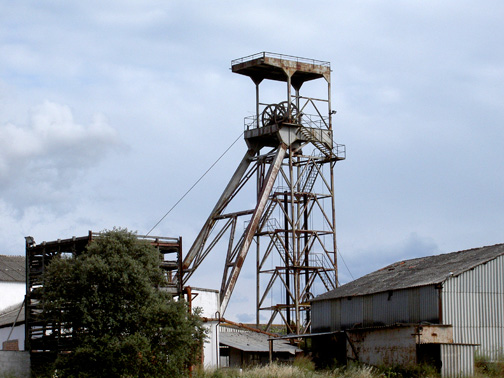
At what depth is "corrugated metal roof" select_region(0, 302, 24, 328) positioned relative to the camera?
171 ft

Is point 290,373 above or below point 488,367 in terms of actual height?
below

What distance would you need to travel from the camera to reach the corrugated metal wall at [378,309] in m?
40.6

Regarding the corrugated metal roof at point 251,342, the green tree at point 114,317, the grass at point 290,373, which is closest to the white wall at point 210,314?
the corrugated metal roof at point 251,342

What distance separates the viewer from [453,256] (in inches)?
1805

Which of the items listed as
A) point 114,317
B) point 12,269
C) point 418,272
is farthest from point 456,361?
point 12,269

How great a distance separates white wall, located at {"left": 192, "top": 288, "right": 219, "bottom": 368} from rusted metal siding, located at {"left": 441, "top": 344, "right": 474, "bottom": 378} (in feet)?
41.8

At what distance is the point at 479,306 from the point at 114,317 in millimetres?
16493

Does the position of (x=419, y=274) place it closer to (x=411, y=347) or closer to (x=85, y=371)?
(x=411, y=347)

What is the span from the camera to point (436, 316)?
1572 inches

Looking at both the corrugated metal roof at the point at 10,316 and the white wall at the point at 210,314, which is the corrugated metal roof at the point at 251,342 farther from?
the corrugated metal roof at the point at 10,316

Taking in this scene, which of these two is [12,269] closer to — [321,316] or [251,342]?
[251,342]

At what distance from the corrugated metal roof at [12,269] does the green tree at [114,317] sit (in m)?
28.5

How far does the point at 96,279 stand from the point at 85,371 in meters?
3.67

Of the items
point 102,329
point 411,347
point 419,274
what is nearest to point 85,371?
point 102,329
